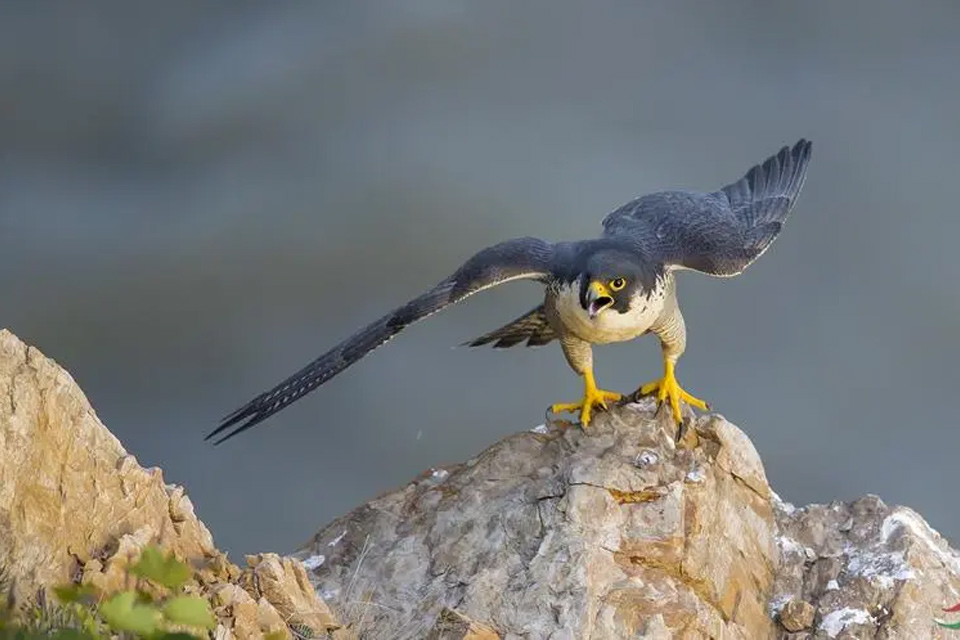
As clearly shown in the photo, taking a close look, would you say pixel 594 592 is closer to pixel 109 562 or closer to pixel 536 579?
pixel 536 579

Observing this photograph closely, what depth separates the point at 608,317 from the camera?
8.49 meters

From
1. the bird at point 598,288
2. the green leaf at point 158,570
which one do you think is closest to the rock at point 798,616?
the bird at point 598,288

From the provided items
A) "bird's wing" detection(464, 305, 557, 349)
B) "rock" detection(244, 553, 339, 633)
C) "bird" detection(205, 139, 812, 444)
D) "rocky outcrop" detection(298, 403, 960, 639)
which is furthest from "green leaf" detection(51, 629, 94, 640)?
"bird's wing" detection(464, 305, 557, 349)

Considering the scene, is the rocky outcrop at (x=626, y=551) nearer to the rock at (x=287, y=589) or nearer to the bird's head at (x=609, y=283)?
the rock at (x=287, y=589)

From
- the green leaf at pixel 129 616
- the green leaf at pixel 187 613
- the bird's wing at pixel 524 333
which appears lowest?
the green leaf at pixel 129 616

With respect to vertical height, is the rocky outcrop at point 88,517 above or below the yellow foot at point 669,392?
below

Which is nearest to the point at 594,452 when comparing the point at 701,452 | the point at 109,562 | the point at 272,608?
the point at 701,452

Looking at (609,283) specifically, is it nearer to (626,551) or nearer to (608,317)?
(608,317)

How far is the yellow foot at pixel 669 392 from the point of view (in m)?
8.65

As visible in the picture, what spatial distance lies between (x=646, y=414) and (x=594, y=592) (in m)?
1.50

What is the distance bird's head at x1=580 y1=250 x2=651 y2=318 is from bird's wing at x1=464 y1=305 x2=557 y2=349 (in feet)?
3.05

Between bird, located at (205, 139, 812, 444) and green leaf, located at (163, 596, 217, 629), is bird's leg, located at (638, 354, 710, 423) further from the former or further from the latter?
green leaf, located at (163, 596, 217, 629)

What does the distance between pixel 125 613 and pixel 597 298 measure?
4.37m

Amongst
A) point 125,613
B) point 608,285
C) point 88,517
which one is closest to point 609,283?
point 608,285
